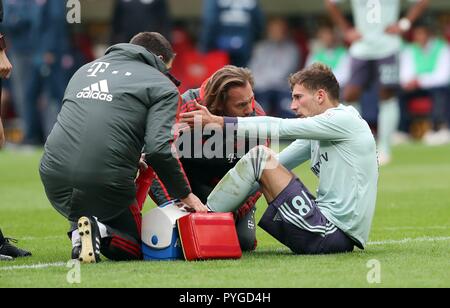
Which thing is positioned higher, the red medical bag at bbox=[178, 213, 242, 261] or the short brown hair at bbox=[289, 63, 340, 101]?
the short brown hair at bbox=[289, 63, 340, 101]

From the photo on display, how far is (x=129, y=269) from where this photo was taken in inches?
281

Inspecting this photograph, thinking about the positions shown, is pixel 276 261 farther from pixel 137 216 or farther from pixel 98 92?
pixel 98 92

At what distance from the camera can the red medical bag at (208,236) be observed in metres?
7.47

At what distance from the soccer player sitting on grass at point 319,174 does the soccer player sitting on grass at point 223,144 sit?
401 mm

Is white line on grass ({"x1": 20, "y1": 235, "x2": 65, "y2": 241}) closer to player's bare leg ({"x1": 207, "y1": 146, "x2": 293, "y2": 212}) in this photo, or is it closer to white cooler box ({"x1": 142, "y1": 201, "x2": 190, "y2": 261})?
white cooler box ({"x1": 142, "y1": 201, "x2": 190, "y2": 261})

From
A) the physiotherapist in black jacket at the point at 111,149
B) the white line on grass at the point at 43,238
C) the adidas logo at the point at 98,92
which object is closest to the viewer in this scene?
the physiotherapist in black jacket at the point at 111,149

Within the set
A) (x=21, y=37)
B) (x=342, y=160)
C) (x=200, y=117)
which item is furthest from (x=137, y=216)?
(x=21, y=37)

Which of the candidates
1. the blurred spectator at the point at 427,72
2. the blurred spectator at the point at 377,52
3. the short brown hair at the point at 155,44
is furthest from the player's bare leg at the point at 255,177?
the blurred spectator at the point at 427,72

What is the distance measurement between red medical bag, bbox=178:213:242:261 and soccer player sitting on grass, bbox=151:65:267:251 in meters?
0.59

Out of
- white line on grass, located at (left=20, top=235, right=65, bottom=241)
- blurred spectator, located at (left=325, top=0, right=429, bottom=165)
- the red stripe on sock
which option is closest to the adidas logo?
the red stripe on sock

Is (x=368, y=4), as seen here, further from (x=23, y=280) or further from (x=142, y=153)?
(x=23, y=280)

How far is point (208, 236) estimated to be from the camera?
7480 millimetres

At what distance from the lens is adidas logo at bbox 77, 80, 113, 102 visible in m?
7.46

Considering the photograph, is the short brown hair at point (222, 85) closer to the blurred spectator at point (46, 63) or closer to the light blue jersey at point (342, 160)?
the light blue jersey at point (342, 160)
